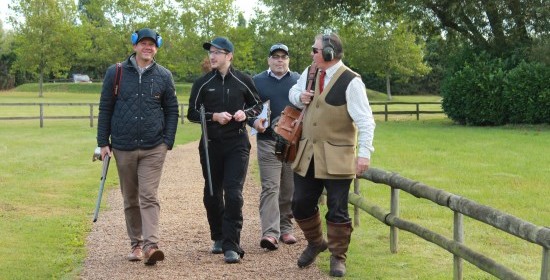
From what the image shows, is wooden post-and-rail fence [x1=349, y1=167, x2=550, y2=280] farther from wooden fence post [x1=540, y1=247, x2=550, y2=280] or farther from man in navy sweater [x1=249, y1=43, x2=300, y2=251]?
man in navy sweater [x1=249, y1=43, x2=300, y2=251]

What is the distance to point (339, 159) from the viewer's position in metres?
6.37

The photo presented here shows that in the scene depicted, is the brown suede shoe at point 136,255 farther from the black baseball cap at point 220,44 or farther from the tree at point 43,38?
the tree at point 43,38

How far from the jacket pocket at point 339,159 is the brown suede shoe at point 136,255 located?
1.99 m

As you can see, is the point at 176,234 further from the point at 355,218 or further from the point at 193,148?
the point at 193,148

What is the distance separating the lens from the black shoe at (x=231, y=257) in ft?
23.4

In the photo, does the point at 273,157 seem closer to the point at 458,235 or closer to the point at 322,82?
the point at 322,82

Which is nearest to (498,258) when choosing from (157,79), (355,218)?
(355,218)

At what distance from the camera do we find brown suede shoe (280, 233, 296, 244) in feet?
26.6

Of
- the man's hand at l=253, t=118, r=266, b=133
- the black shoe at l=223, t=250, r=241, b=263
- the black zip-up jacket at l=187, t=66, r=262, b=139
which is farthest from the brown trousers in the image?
the man's hand at l=253, t=118, r=266, b=133

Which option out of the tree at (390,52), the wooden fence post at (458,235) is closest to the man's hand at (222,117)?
the wooden fence post at (458,235)

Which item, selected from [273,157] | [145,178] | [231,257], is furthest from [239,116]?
[231,257]

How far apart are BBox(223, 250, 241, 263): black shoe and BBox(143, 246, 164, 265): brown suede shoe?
1.79 feet

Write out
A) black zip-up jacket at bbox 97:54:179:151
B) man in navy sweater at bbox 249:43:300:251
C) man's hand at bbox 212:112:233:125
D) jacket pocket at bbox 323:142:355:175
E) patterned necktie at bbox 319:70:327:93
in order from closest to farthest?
jacket pocket at bbox 323:142:355:175, patterned necktie at bbox 319:70:327:93, black zip-up jacket at bbox 97:54:179:151, man's hand at bbox 212:112:233:125, man in navy sweater at bbox 249:43:300:251

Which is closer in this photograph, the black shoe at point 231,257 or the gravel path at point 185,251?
the gravel path at point 185,251
